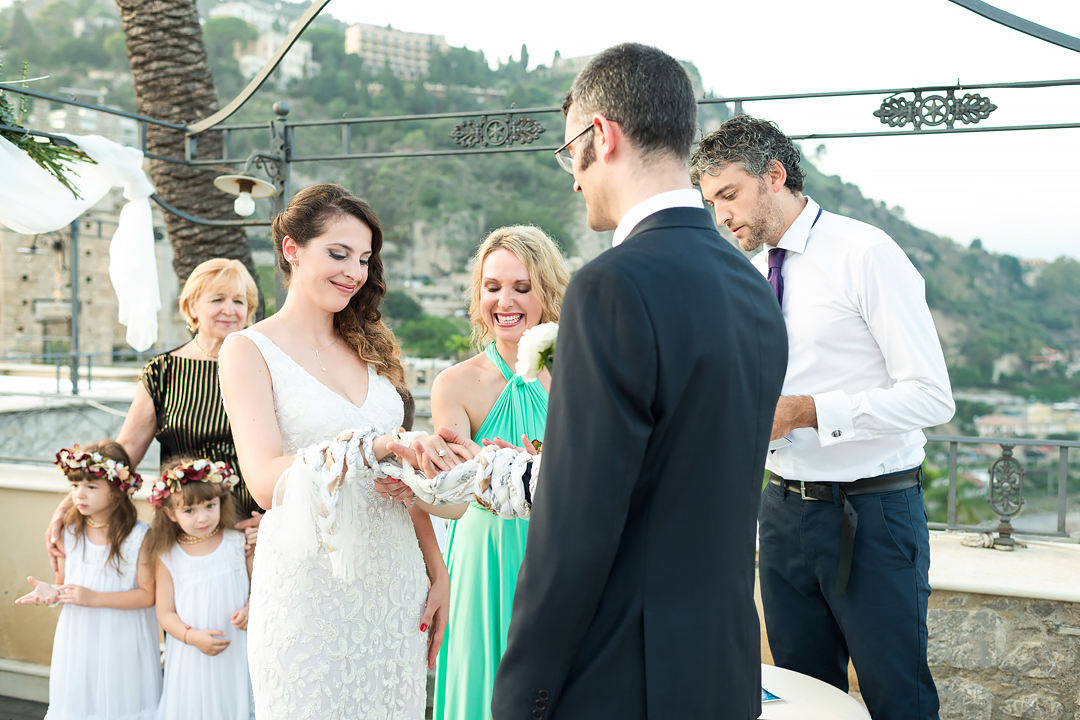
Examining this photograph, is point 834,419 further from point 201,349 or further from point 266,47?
point 266,47

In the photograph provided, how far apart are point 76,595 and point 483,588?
193 cm

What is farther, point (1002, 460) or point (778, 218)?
point (1002, 460)

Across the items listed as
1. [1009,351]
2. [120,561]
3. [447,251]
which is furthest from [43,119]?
[1009,351]

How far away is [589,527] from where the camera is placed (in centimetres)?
108

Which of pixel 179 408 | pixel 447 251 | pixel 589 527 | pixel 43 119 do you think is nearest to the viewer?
pixel 589 527

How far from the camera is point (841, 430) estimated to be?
2.05 meters

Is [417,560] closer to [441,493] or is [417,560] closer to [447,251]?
[441,493]

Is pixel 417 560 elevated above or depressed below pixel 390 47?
below

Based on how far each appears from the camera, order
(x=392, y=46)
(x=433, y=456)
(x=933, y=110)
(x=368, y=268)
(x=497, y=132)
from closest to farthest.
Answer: (x=433, y=456) < (x=368, y=268) < (x=933, y=110) < (x=497, y=132) < (x=392, y=46)

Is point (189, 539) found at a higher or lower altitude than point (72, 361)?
lower

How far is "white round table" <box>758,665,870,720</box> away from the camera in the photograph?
1.99m

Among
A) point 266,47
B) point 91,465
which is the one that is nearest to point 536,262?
point 91,465

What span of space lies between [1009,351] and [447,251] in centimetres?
3942

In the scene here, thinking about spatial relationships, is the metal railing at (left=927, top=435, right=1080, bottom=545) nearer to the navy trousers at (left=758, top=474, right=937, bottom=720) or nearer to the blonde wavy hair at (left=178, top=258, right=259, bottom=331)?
the navy trousers at (left=758, top=474, right=937, bottom=720)
